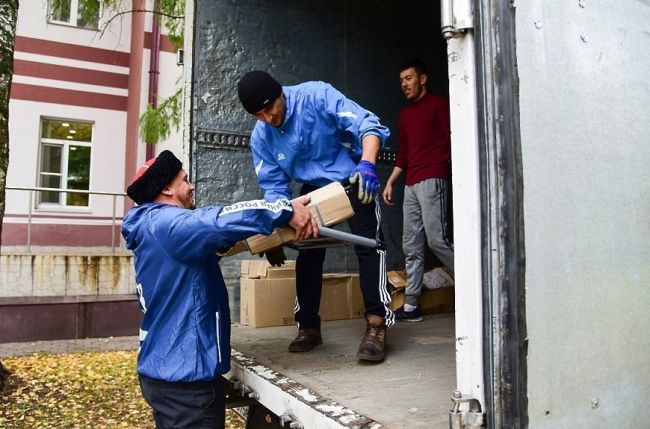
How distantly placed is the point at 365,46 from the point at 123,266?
663 centimetres

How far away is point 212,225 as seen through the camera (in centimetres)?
199

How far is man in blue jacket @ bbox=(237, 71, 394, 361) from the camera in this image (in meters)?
2.57

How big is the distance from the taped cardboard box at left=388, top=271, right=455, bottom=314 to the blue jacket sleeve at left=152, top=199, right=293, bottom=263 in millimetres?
2143

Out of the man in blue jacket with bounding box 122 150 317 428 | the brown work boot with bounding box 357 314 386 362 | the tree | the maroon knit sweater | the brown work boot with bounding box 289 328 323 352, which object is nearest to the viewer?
the man in blue jacket with bounding box 122 150 317 428

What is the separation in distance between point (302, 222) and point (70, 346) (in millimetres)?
7236

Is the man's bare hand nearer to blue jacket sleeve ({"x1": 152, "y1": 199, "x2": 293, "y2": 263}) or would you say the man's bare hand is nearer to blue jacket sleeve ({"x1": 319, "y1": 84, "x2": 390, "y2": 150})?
blue jacket sleeve ({"x1": 152, "y1": 199, "x2": 293, "y2": 263})

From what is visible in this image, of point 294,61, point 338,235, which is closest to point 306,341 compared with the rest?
point 338,235

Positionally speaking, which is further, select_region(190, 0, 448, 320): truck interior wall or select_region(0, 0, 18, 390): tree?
select_region(0, 0, 18, 390): tree

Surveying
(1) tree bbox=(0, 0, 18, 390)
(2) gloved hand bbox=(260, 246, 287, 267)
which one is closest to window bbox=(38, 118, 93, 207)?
(1) tree bbox=(0, 0, 18, 390)

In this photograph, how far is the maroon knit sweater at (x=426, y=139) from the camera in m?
3.99

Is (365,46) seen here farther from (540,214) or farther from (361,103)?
(540,214)

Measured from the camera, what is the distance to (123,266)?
9.38m

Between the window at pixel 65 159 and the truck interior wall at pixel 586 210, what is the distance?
13050mm

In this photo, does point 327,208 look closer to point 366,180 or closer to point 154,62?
point 366,180
